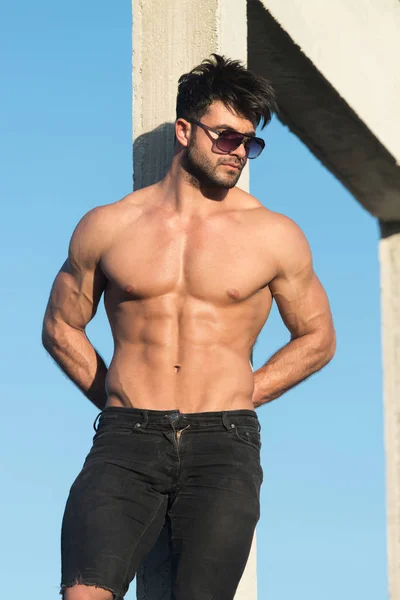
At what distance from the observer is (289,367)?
558 cm

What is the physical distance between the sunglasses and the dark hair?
94 mm

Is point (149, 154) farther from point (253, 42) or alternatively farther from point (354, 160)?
point (354, 160)

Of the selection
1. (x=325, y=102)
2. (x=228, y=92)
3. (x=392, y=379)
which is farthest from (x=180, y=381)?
(x=392, y=379)

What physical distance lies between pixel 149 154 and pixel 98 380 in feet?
3.54

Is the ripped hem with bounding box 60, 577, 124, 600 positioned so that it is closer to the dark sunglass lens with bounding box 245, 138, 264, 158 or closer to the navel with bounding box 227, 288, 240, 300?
the navel with bounding box 227, 288, 240, 300

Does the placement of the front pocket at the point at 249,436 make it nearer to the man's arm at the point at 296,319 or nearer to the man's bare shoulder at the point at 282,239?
the man's arm at the point at 296,319

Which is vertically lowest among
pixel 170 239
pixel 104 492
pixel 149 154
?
pixel 104 492

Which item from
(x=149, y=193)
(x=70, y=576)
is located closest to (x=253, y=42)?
(x=149, y=193)

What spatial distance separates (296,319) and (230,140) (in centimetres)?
78

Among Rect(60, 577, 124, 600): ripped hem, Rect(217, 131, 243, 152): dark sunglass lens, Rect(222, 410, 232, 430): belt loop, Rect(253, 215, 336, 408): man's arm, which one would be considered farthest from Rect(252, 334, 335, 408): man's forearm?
Rect(60, 577, 124, 600): ripped hem

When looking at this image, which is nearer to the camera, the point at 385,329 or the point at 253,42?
the point at 253,42

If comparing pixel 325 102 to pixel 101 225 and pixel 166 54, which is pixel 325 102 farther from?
pixel 101 225

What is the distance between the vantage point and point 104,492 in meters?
4.89

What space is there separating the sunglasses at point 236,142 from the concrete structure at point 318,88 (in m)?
0.79
